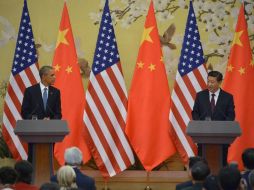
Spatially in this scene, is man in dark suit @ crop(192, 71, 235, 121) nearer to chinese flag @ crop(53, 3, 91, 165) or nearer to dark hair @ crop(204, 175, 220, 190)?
chinese flag @ crop(53, 3, 91, 165)

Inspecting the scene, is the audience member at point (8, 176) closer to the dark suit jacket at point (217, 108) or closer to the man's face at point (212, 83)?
the dark suit jacket at point (217, 108)

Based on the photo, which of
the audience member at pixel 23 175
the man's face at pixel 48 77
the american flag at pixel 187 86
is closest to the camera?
the audience member at pixel 23 175

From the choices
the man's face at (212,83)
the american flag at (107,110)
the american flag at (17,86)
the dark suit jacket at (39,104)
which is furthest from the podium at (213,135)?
the american flag at (17,86)

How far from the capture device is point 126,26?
1062 cm

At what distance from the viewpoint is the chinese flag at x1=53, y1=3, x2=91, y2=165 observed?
1010cm

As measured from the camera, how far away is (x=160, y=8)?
1061 centimetres

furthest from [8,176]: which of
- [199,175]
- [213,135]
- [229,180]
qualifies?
[213,135]

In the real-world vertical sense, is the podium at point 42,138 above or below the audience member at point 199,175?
above

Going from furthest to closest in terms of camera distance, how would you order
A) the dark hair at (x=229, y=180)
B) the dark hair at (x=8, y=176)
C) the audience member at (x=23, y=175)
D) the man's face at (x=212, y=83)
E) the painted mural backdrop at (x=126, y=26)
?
the painted mural backdrop at (x=126, y=26) → the man's face at (x=212, y=83) → the audience member at (x=23, y=175) → the dark hair at (x=8, y=176) → the dark hair at (x=229, y=180)

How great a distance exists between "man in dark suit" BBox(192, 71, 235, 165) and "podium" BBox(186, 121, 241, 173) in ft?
1.72

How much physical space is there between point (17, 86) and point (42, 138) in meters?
2.51

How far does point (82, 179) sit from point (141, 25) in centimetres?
483

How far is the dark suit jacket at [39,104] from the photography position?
27.5 feet

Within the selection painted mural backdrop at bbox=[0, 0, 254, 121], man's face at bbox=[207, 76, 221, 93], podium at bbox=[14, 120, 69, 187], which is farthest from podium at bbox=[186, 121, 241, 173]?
painted mural backdrop at bbox=[0, 0, 254, 121]
